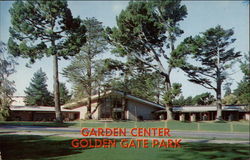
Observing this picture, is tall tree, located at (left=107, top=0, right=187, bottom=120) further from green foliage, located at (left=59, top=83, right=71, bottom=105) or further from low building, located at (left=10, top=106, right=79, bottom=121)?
green foliage, located at (left=59, top=83, right=71, bottom=105)

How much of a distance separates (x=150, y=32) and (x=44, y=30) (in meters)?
14.8

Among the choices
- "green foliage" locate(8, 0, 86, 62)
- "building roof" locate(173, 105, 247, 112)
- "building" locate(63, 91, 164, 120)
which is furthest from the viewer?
"building roof" locate(173, 105, 247, 112)

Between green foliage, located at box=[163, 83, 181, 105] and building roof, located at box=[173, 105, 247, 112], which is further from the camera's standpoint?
building roof, located at box=[173, 105, 247, 112]

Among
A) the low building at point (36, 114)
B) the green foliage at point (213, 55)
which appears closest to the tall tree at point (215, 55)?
the green foliage at point (213, 55)

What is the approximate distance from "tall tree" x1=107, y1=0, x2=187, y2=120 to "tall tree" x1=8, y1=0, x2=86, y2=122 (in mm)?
5918

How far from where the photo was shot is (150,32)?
30125 millimetres

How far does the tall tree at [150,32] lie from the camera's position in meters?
27.9

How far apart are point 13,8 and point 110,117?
89.8 ft

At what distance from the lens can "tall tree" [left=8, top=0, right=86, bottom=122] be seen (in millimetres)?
18438

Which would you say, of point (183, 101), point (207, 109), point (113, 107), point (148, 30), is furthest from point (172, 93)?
point (183, 101)

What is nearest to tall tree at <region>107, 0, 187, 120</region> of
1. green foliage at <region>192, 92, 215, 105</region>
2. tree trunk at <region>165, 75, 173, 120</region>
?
tree trunk at <region>165, 75, 173, 120</region>

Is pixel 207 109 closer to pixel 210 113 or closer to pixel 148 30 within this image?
pixel 210 113

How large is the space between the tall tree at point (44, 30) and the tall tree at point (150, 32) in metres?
5.92

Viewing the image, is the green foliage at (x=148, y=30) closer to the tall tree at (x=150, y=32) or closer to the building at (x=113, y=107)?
the tall tree at (x=150, y=32)
